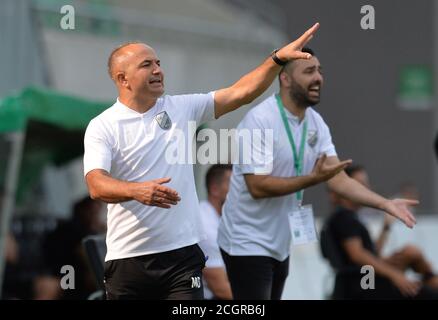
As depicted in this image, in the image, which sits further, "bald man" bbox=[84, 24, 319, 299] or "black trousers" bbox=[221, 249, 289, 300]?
"black trousers" bbox=[221, 249, 289, 300]

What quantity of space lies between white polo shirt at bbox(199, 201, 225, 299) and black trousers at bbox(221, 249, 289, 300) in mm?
740

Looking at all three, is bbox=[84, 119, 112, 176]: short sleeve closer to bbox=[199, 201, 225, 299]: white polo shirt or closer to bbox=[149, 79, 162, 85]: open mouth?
bbox=[149, 79, 162, 85]: open mouth

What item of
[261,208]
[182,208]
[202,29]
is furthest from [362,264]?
[202,29]

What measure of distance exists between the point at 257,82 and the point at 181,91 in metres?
8.32

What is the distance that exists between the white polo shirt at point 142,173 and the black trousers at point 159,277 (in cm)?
4

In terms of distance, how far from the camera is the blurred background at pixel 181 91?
34.0 ft

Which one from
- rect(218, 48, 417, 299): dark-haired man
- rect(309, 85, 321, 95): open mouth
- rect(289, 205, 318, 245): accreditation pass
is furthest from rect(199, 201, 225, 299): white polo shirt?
rect(309, 85, 321, 95): open mouth

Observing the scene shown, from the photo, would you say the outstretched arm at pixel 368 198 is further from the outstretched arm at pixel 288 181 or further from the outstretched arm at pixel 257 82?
the outstretched arm at pixel 257 82

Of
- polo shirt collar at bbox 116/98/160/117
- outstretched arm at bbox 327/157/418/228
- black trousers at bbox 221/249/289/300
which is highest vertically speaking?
polo shirt collar at bbox 116/98/160/117

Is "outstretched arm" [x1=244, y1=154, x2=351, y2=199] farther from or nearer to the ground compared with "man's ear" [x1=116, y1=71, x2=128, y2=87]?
nearer to the ground

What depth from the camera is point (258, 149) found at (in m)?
6.73

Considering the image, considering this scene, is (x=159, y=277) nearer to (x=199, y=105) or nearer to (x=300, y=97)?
(x=199, y=105)

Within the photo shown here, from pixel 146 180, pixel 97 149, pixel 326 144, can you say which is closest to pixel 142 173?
pixel 146 180

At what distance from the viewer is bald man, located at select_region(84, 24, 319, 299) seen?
5.74 m
